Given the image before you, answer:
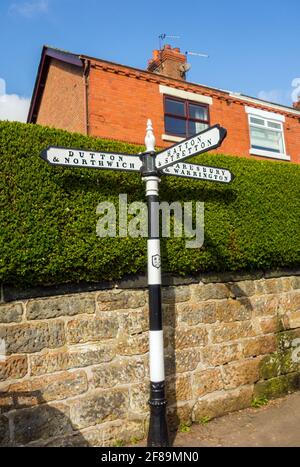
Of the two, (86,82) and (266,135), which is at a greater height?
(266,135)

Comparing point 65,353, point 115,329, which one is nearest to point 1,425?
point 65,353

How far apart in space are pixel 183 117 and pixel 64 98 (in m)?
4.33

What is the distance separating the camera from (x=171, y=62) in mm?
15797

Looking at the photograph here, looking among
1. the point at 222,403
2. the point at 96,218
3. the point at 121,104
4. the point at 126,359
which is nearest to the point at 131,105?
the point at 121,104

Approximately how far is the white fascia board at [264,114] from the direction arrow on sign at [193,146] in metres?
12.1

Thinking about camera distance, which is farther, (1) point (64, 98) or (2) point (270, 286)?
(1) point (64, 98)

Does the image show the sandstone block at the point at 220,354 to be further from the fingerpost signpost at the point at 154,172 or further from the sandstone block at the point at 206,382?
the fingerpost signpost at the point at 154,172

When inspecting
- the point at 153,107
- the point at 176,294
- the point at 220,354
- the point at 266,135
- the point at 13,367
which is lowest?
the point at 13,367

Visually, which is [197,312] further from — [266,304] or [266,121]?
[266,121]

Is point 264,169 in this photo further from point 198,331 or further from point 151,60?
point 151,60

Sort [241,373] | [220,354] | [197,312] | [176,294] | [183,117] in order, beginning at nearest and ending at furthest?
1. [176,294]
2. [197,312]
3. [220,354]
4. [241,373]
5. [183,117]

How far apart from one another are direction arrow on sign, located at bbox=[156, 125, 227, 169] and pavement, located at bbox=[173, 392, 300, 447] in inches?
125

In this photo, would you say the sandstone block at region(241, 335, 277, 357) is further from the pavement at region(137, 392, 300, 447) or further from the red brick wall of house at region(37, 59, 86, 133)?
the red brick wall of house at region(37, 59, 86, 133)

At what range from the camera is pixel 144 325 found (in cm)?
468
